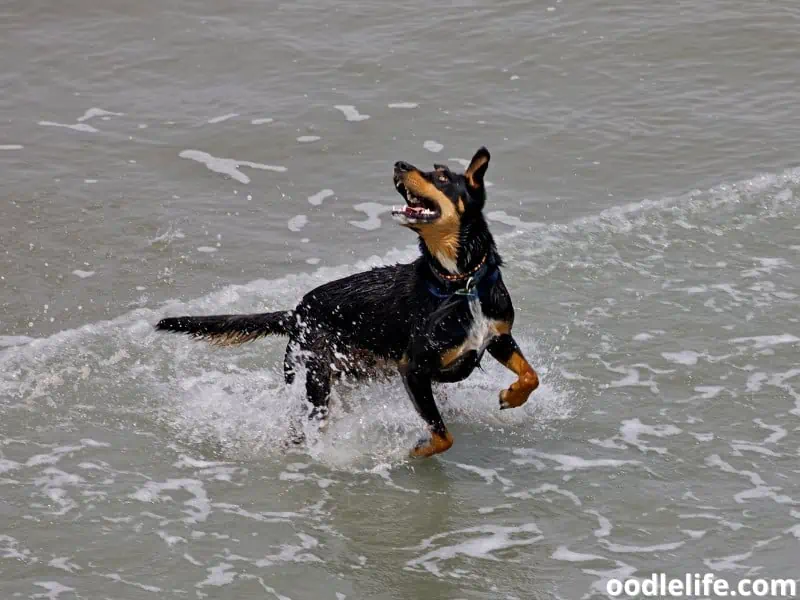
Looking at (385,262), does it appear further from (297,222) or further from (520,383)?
(520,383)

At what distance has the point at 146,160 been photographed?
11.0 metres

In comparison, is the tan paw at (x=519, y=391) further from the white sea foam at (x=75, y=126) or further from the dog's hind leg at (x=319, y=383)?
the white sea foam at (x=75, y=126)

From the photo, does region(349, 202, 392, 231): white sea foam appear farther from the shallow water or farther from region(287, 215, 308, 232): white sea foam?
region(287, 215, 308, 232): white sea foam

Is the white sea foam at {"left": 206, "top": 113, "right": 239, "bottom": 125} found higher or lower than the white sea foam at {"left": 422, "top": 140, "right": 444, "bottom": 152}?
higher

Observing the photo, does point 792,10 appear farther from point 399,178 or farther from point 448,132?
point 399,178

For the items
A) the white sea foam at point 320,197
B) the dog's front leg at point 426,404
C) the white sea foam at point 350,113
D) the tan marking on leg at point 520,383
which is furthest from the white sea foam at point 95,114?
the tan marking on leg at point 520,383

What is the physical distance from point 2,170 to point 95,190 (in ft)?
3.28

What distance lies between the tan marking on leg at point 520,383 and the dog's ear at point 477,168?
970 mm

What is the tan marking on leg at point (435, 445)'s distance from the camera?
6676mm

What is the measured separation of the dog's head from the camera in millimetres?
6320

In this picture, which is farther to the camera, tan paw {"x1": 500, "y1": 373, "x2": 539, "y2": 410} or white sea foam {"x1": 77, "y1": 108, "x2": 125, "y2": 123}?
white sea foam {"x1": 77, "y1": 108, "x2": 125, "y2": 123}

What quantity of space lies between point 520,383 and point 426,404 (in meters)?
0.52

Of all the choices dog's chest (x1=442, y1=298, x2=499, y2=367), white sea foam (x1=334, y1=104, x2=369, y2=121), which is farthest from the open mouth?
white sea foam (x1=334, y1=104, x2=369, y2=121)

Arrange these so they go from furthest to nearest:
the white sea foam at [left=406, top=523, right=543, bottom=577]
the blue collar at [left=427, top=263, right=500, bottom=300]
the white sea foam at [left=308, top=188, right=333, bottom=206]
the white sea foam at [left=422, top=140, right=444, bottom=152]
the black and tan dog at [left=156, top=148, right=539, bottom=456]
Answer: the white sea foam at [left=422, top=140, right=444, bottom=152], the white sea foam at [left=308, top=188, right=333, bottom=206], the blue collar at [left=427, top=263, right=500, bottom=300], the black and tan dog at [left=156, top=148, right=539, bottom=456], the white sea foam at [left=406, top=523, right=543, bottom=577]
